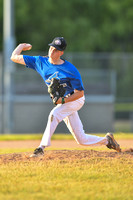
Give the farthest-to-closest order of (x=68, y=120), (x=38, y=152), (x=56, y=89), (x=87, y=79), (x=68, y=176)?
(x=87, y=79) < (x=68, y=120) < (x=38, y=152) < (x=56, y=89) < (x=68, y=176)

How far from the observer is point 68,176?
579 centimetres

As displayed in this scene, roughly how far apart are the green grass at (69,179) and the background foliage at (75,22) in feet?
61.8

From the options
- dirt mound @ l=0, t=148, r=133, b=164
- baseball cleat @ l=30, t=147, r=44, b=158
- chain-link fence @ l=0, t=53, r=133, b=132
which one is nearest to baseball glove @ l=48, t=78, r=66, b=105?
baseball cleat @ l=30, t=147, r=44, b=158

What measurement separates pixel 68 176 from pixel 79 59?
42.3ft

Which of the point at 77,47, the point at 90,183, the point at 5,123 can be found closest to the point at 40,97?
the point at 5,123

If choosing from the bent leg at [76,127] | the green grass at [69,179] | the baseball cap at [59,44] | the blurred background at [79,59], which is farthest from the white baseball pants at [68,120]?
the blurred background at [79,59]

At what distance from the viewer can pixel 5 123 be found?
1716cm

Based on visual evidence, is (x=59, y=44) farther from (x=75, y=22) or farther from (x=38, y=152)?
(x=75, y=22)

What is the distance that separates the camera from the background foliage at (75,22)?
25438 mm

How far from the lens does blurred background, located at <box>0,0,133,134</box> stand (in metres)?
17.4

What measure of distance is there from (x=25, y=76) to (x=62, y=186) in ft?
41.5

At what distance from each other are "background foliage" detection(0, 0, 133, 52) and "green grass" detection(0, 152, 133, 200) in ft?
61.8

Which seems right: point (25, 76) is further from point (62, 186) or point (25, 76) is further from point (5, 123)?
point (62, 186)

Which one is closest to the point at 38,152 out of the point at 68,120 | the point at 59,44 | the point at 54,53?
the point at 68,120
